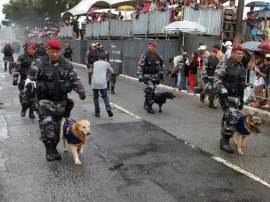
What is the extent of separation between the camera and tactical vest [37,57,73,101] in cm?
650

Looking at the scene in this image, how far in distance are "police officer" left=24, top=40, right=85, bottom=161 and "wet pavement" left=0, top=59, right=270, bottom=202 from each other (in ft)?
1.43

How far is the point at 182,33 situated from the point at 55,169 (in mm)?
12224

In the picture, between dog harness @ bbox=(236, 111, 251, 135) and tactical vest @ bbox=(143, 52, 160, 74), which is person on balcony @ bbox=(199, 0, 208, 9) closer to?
tactical vest @ bbox=(143, 52, 160, 74)

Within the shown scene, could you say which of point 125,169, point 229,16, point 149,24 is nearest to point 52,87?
point 125,169

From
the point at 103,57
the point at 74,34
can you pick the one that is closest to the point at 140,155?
the point at 103,57

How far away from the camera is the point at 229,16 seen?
17.5m

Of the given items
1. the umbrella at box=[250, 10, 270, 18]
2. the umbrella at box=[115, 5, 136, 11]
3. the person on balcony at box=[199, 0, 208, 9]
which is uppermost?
the umbrella at box=[115, 5, 136, 11]

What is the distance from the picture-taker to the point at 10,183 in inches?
222

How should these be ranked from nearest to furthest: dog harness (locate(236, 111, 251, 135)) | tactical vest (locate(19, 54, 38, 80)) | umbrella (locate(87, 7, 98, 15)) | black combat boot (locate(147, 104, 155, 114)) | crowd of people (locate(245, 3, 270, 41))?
dog harness (locate(236, 111, 251, 135)), tactical vest (locate(19, 54, 38, 80)), black combat boot (locate(147, 104, 155, 114)), crowd of people (locate(245, 3, 270, 41)), umbrella (locate(87, 7, 98, 15))

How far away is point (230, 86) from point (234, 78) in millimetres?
166

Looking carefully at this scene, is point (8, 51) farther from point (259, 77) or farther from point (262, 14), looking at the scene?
point (259, 77)

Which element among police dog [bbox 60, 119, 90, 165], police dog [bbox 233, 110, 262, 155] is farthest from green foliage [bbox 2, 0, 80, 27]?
police dog [bbox 60, 119, 90, 165]

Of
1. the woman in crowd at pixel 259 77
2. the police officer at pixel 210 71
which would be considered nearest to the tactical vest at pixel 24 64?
the police officer at pixel 210 71

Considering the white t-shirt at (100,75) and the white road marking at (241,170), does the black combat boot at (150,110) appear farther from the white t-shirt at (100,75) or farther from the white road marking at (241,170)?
the white road marking at (241,170)
